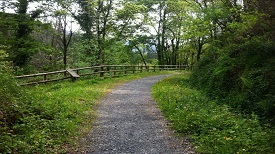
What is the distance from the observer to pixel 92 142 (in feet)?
19.5

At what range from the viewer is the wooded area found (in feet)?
28.8

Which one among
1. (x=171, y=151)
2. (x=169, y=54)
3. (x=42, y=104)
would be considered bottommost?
(x=171, y=151)

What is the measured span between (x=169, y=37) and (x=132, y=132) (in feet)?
110

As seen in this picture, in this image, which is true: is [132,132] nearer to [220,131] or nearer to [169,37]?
[220,131]

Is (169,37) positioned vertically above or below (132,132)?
above

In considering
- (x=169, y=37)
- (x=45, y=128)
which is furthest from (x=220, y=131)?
(x=169, y=37)

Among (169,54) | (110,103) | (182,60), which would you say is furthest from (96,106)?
A: (182,60)

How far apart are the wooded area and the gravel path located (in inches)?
83.1

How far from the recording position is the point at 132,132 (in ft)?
21.9

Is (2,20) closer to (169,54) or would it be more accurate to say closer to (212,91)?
(212,91)

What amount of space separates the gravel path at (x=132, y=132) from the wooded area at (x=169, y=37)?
6.92 ft

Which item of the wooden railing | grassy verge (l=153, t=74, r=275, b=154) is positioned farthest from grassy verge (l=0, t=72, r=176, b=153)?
the wooden railing

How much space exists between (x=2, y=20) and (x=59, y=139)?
14.8 meters

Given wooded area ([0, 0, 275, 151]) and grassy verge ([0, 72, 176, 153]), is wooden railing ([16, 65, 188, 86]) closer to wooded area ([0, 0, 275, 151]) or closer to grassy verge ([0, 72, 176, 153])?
wooded area ([0, 0, 275, 151])
